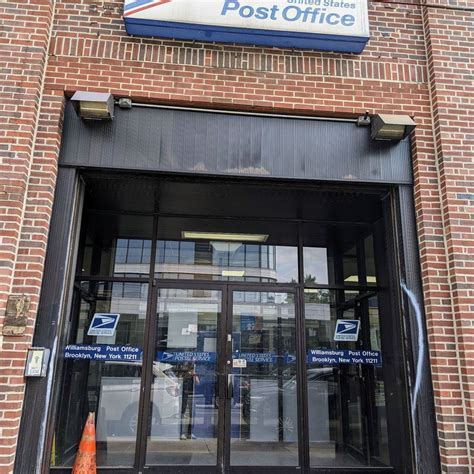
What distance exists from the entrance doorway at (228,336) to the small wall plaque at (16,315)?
1.85 meters

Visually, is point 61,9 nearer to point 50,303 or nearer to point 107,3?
point 107,3

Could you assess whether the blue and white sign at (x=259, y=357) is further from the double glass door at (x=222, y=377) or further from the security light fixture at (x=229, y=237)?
the security light fixture at (x=229, y=237)

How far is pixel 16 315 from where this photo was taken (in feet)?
13.6

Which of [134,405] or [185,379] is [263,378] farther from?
[134,405]

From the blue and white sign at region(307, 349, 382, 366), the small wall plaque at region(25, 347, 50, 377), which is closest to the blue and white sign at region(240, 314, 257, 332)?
the blue and white sign at region(307, 349, 382, 366)

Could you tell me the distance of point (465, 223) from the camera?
4.73 m

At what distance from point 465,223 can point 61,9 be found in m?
5.30

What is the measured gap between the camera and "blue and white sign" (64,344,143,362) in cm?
604

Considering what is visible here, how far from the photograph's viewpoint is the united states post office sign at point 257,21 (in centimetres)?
487

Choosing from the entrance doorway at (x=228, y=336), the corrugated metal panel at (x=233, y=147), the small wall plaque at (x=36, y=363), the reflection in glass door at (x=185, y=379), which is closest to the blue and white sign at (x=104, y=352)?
the entrance doorway at (x=228, y=336)

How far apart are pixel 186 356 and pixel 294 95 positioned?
390 cm

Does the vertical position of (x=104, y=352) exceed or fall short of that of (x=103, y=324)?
it falls short

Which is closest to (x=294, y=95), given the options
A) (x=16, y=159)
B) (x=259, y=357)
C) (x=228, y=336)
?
(x=16, y=159)

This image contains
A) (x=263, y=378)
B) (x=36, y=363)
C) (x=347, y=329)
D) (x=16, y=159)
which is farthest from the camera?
(x=347, y=329)
